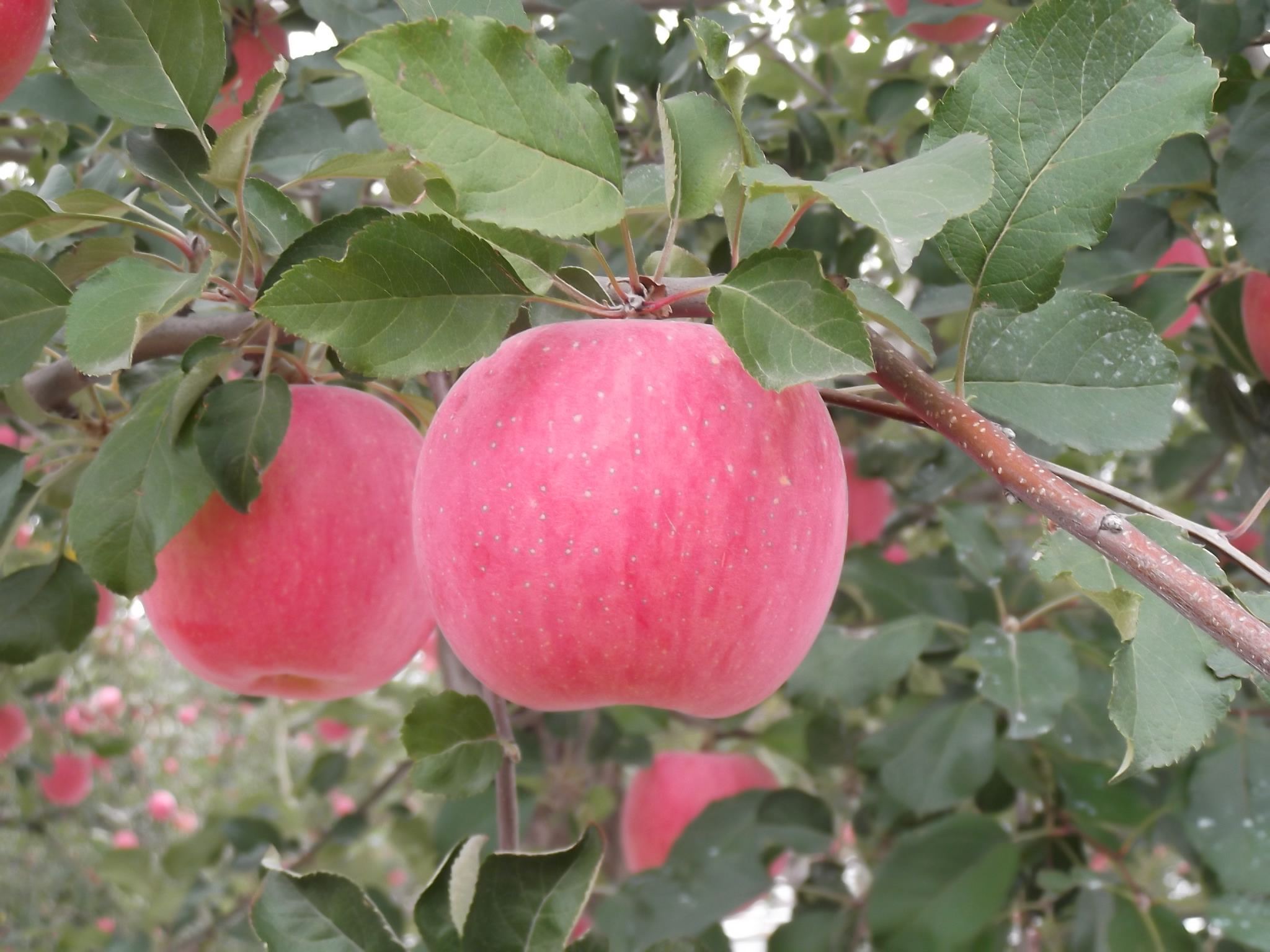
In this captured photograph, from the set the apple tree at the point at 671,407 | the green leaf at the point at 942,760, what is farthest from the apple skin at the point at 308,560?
the green leaf at the point at 942,760

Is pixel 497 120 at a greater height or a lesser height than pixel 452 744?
greater

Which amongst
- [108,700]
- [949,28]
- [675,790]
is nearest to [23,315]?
[949,28]

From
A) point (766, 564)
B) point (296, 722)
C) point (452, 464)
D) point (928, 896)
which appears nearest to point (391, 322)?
point (452, 464)

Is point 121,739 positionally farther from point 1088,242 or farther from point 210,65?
point 1088,242

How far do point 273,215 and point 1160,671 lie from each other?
62 cm

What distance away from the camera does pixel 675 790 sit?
1891 mm

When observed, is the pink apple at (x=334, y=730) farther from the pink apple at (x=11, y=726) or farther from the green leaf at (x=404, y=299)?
the green leaf at (x=404, y=299)

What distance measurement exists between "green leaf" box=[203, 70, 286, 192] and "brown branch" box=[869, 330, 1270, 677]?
14.3 inches

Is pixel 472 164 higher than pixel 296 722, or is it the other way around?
pixel 472 164

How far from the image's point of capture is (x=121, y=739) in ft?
6.96

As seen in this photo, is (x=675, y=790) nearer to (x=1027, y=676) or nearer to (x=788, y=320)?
(x=1027, y=676)

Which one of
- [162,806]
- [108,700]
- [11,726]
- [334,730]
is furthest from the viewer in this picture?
[162,806]

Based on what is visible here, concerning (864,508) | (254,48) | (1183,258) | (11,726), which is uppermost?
(254,48)

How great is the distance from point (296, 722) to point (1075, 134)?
3125 mm
